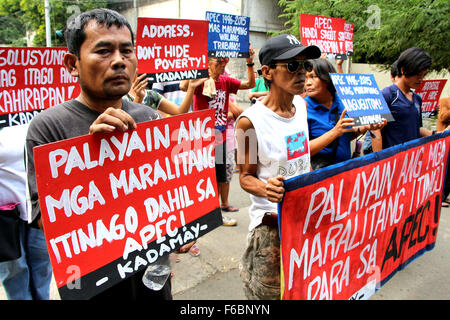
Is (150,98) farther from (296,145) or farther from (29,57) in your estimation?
(296,145)

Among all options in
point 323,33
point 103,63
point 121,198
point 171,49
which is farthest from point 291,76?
point 323,33

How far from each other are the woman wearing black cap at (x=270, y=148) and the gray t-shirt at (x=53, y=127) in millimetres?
895

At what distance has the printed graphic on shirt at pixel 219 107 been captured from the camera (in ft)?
13.7

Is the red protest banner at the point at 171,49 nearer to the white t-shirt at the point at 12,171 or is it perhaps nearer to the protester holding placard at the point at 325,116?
the protester holding placard at the point at 325,116

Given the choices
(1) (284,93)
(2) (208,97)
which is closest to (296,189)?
(1) (284,93)

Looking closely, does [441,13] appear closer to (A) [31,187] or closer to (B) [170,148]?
(B) [170,148]

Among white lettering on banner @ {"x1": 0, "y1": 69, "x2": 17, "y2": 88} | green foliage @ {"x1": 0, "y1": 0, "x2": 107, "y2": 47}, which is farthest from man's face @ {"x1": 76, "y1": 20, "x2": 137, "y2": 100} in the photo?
green foliage @ {"x1": 0, "y1": 0, "x2": 107, "y2": 47}

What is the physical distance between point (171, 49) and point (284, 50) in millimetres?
1586

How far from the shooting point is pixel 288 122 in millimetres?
2090

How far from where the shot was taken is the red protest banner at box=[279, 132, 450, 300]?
1.60 meters

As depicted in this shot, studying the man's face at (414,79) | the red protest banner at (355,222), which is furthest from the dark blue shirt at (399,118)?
the red protest banner at (355,222)

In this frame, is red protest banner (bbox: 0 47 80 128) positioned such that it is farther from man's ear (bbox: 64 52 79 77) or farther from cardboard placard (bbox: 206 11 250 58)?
cardboard placard (bbox: 206 11 250 58)

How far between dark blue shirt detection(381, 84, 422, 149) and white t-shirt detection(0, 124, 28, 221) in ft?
10.2

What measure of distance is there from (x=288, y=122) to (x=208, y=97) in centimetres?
217
